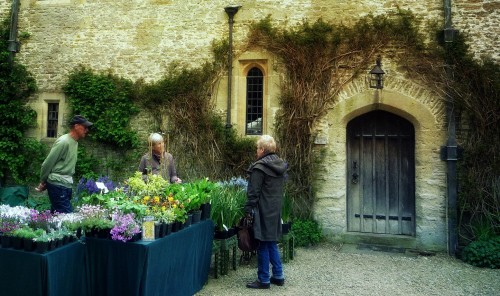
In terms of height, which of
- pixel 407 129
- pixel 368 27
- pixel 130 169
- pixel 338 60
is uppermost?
pixel 368 27

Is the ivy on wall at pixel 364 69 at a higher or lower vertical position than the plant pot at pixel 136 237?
higher

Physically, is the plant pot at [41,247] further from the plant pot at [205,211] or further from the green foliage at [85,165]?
the green foliage at [85,165]

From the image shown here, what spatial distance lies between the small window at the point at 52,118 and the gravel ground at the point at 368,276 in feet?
19.8

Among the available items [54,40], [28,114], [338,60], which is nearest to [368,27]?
[338,60]

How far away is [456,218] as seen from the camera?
698 centimetres

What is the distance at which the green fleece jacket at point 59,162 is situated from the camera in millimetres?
5250

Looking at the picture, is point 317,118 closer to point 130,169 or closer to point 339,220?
point 339,220

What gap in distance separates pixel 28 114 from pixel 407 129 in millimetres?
8104

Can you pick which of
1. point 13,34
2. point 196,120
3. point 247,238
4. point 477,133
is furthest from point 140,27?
point 477,133

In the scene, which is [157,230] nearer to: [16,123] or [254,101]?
[254,101]

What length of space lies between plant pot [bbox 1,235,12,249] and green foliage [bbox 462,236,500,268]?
6221mm

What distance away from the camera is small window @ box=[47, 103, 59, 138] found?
945 cm

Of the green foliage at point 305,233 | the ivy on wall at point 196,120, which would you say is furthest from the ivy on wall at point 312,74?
the ivy on wall at point 196,120

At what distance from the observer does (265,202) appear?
4.70 metres
